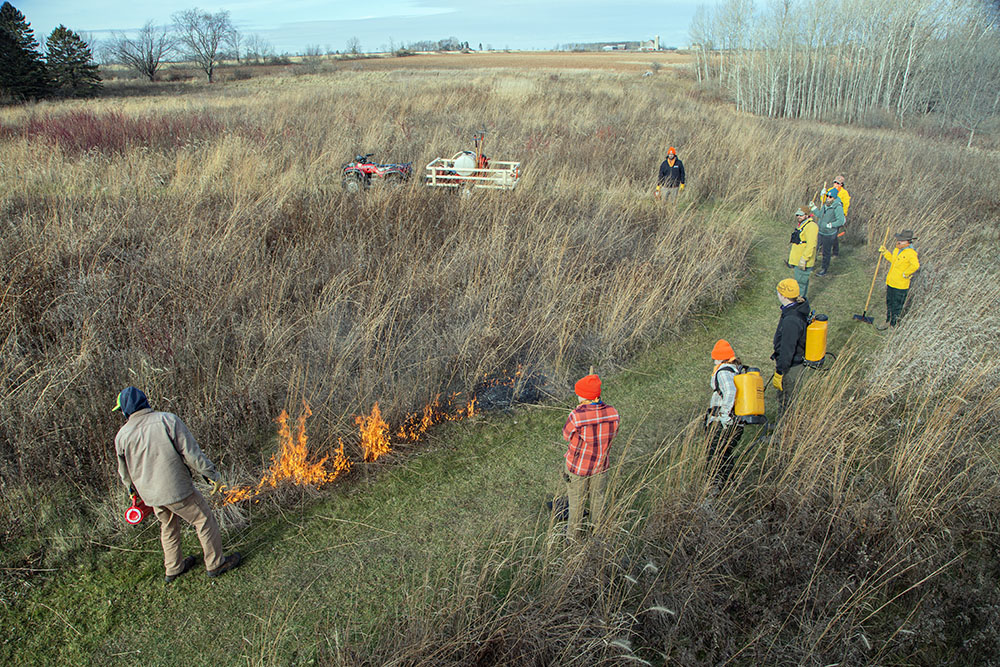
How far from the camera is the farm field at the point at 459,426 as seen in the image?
338 centimetres

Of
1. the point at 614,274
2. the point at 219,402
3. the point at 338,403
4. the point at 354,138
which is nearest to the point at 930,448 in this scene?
the point at 614,274

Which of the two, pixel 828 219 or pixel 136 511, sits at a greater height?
pixel 828 219

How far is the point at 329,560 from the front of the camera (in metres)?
3.87

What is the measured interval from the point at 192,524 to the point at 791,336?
5.09 m

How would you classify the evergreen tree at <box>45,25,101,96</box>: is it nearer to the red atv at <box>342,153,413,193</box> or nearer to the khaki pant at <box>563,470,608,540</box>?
the red atv at <box>342,153,413,193</box>

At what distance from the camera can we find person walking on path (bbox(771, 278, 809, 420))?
5102 mm

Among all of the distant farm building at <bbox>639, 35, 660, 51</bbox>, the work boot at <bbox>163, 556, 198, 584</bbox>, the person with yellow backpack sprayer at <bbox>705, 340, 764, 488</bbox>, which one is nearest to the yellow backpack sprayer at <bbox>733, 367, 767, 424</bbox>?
the person with yellow backpack sprayer at <bbox>705, 340, 764, 488</bbox>

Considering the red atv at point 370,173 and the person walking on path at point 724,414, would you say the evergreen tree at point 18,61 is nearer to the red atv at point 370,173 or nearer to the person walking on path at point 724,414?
the red atv at point 370,173

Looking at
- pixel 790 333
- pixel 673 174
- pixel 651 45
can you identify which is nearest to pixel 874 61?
pixel 673 174

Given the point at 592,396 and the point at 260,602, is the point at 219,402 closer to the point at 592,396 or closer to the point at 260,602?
the point at 260,602

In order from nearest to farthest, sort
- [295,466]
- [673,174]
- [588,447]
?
[588,447] → [295,466] → [673,174]

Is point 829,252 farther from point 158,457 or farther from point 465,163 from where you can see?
point 158,457

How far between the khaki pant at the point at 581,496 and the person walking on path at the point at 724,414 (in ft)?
3.20

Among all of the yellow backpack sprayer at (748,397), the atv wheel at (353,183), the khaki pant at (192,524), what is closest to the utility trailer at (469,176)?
the atv wheel at (353,183)
